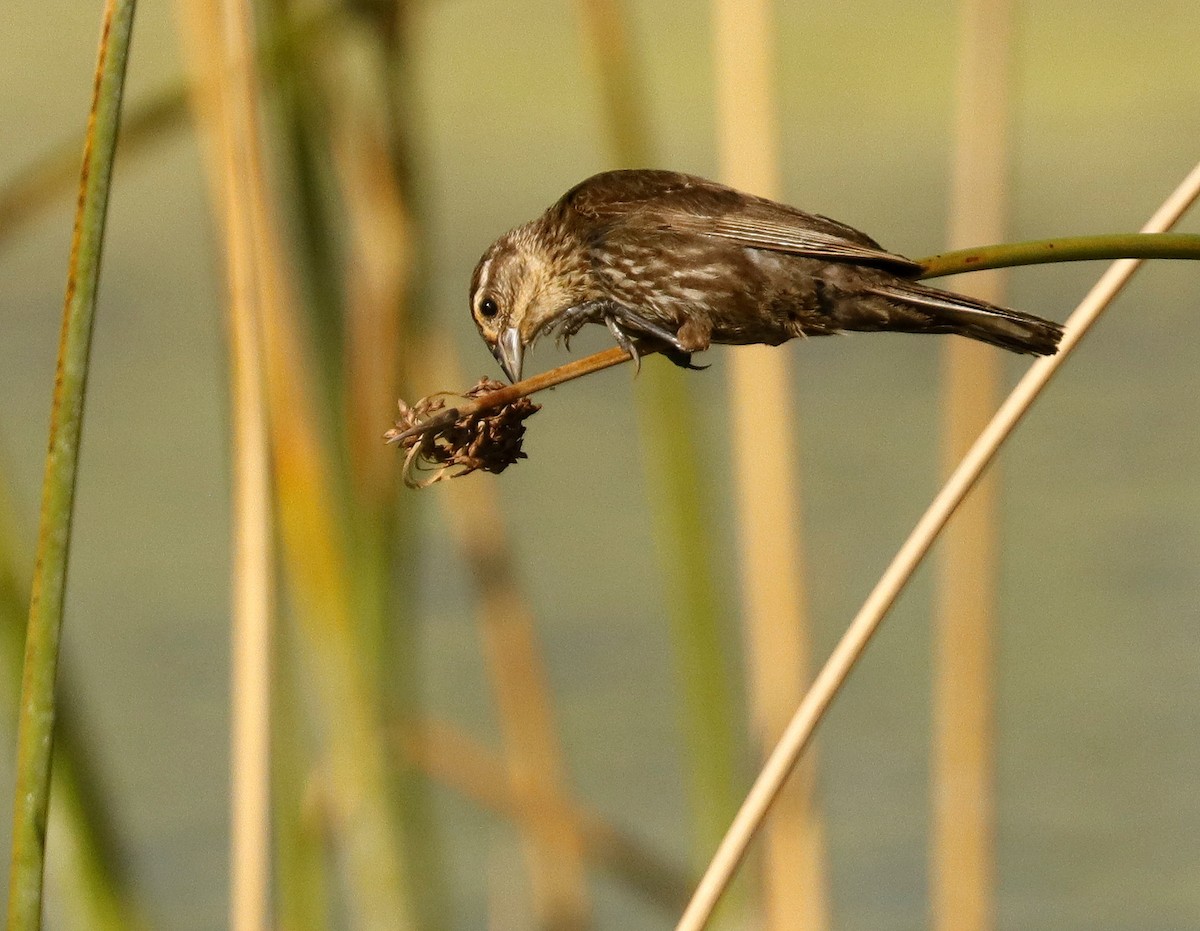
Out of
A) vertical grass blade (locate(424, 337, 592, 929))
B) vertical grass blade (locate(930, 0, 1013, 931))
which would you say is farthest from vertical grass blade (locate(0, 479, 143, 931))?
vertical grass blade (locate(930, 0, 1013, 931))

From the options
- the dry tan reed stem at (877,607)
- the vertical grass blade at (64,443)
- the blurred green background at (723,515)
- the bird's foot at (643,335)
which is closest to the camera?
the vertical grass blade at (64,443)

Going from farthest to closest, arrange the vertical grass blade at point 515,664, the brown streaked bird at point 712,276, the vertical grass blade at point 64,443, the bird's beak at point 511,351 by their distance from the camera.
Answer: the vertical grass blade at point 515,664 → the bird's beak at point 511,351 → the brown streaked bird at point 712,276 → the vertical grass blade at point 64,443

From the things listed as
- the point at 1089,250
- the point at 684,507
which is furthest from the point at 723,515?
the point at 1089,250

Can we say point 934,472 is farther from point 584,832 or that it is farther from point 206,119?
point 206,119

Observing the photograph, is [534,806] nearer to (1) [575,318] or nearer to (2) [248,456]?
(1) [575,318]

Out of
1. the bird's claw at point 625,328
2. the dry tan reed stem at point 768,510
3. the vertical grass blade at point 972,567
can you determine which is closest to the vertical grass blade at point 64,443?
the bird's claw at point 625,328

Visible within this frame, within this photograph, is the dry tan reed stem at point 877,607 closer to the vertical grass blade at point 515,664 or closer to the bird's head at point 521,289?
the bird's head at point 521,289

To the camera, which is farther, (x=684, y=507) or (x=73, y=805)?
(x=684, y=507)
